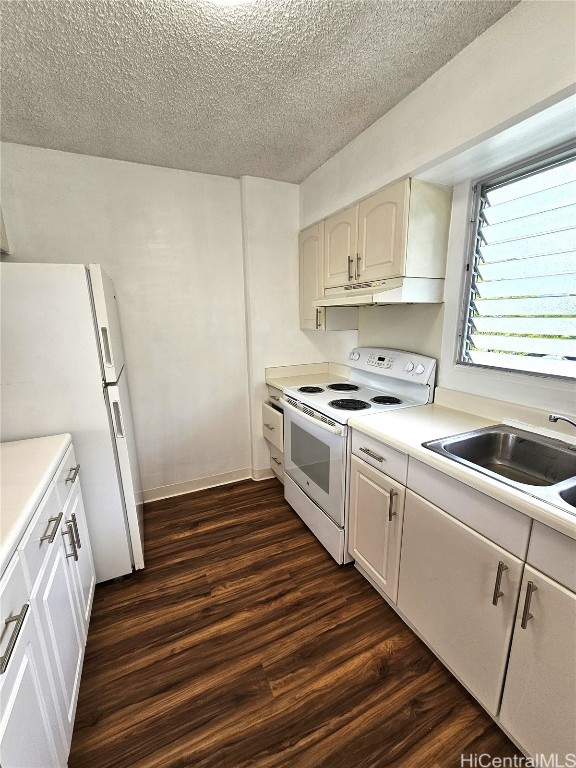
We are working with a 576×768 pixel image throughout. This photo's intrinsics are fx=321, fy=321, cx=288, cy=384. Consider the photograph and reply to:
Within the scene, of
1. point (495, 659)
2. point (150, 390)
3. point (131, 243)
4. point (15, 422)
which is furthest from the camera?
point (150, 390)

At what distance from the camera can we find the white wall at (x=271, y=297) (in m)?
2.53

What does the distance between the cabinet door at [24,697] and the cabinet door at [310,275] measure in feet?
7.18

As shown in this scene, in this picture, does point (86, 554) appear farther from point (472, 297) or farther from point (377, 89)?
point (377, 89)

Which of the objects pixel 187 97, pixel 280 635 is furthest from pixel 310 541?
pixel 187 97

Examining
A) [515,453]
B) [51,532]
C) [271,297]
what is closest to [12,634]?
[51,532]

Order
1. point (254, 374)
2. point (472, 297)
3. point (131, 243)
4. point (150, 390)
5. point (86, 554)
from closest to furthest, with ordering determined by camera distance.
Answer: point (86, 554) → point (472, 297) → point (131, 243) → point (150, 390) → point (254, 374)

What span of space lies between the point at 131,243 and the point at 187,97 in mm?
1034

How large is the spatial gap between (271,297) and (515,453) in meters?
1.98

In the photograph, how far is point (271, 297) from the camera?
8.78 ft

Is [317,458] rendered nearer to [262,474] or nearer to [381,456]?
[381,456]

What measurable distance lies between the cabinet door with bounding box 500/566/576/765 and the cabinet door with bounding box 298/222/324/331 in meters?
1.99

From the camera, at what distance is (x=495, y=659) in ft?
3.49

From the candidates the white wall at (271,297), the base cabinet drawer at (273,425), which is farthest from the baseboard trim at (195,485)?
the base cabinet drawer at (273,425)

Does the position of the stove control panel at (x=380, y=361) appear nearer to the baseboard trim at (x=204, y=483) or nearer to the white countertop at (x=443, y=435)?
the white countertop at (x=443, y=435)
